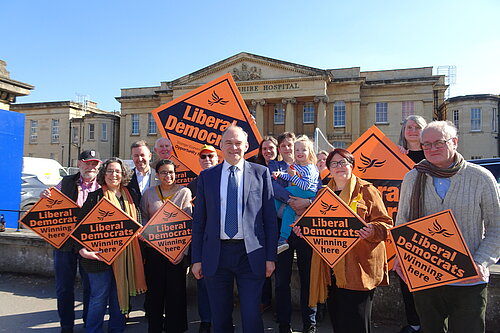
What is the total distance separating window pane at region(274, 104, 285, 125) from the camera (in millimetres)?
43969

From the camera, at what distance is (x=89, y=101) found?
177ft

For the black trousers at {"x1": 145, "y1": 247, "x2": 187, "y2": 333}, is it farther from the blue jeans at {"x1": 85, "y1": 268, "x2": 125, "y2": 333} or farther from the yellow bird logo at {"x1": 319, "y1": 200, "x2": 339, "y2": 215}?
the yellow bird logo at {"x1": 319, "y1": 200, "x2": 339, "y2": 215}

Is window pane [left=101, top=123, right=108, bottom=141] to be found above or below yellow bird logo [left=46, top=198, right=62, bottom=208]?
above

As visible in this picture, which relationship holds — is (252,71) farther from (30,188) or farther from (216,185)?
(216,185)

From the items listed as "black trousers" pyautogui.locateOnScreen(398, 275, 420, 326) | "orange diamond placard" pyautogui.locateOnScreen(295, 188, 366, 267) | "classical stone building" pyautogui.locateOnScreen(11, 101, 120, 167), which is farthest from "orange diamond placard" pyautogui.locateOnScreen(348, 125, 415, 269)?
"classical stone building" pyautogui.locateOnScreen(11, 101, 120, 167)

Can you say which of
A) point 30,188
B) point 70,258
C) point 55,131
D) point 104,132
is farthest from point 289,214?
point 55,131

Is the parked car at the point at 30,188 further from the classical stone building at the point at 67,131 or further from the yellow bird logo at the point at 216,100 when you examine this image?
the classical stone building at the point at 67,131

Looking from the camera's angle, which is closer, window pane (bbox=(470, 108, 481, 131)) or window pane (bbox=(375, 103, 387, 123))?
window pane (bbox=(470, 108, 481, 131))

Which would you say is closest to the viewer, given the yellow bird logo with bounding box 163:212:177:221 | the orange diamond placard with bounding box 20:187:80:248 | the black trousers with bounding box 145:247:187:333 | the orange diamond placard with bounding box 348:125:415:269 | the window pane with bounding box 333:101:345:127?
the yellow bird logo with bounding box 163:212:177:221

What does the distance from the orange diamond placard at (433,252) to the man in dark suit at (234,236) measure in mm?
1126

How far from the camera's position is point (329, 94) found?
136 feet

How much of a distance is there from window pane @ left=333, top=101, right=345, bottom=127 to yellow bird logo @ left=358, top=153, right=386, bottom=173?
123 feet

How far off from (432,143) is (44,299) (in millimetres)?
5666

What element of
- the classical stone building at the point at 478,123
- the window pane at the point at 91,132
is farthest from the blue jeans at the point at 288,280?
the window pane at the point at 91,132
